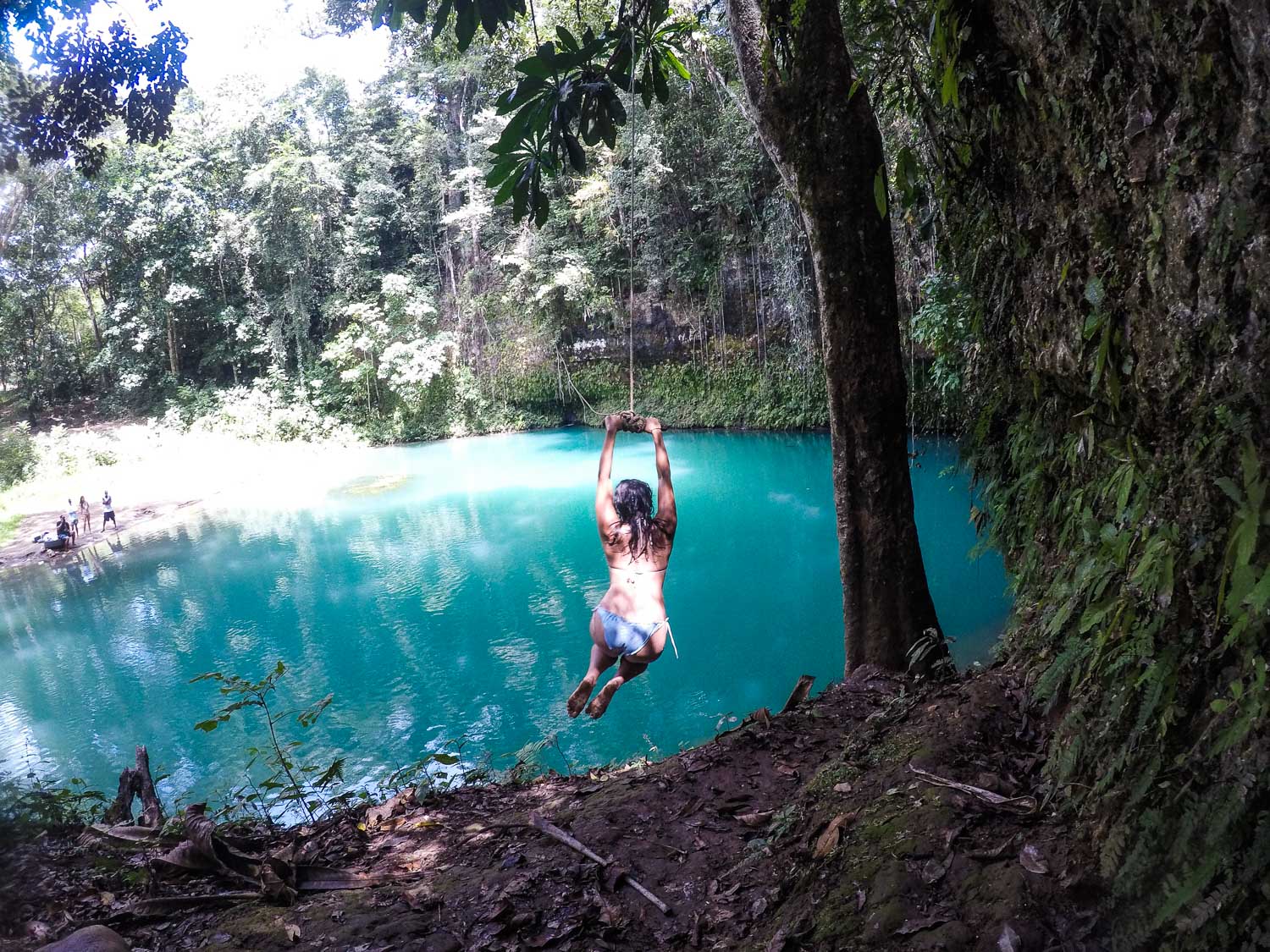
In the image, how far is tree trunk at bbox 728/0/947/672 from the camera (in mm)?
3203

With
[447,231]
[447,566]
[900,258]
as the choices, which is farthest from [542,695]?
[447,231]

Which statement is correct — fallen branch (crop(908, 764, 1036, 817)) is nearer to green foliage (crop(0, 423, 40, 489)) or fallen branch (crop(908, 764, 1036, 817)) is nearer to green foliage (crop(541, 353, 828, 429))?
green foliage (crop(0, 423, 40, 489))

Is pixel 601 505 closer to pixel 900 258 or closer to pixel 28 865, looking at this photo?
pixel 28 865

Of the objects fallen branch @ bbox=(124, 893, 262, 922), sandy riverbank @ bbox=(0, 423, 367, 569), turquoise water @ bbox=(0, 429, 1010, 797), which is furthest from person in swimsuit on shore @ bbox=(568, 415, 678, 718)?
sandy riverbank @ bbox=(0, 423, 367, 569)

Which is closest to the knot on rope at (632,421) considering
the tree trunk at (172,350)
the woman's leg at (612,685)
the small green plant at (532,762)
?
the woman's leg at (612,685)

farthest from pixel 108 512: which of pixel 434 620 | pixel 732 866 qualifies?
pixel 732 866

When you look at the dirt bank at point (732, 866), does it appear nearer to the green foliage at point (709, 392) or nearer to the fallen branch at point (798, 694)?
the fallen branch at point (798, 694)

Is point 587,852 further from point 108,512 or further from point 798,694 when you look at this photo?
point 108,512

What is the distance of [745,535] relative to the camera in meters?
10.6

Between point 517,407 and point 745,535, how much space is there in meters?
12.7

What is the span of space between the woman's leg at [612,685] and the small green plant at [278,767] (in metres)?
1.07

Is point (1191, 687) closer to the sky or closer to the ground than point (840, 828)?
closer to the sky

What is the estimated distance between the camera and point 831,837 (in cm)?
170

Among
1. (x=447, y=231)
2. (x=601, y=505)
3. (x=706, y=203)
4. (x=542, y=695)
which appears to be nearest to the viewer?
(x=601, y=505)
